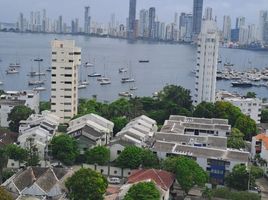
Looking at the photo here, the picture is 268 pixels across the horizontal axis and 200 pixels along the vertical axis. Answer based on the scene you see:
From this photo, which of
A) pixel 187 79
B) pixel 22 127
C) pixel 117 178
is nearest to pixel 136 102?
pixel 22 127

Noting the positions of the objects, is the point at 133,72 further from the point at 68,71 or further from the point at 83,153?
the point at 83,153

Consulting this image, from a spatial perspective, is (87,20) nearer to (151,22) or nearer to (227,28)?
(151,22)

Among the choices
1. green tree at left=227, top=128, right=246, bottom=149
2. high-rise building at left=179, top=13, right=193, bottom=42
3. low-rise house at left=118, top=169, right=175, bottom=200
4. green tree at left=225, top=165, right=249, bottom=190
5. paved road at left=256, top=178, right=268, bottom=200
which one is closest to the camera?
low-rise house at left=118, top=169, right=175, bottom=200

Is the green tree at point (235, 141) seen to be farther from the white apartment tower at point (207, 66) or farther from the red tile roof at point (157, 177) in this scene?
the white apartment tower at point (207, 66)

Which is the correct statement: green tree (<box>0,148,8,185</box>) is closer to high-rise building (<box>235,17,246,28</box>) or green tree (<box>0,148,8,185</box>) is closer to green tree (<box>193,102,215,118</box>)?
green tree (<box>193,102,215,118</box>)

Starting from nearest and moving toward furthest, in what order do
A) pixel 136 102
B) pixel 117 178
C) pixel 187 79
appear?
pixel 117 178 → pixel 136 102 → pixel 187 79

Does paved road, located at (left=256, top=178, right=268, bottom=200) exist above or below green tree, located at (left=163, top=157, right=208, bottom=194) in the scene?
below

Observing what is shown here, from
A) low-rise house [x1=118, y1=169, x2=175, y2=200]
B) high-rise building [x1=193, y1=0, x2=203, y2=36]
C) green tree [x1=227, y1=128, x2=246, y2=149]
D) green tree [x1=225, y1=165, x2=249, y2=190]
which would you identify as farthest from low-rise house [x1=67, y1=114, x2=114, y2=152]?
high-rise building [x1=193, y1=0, x2=203, y2=36]

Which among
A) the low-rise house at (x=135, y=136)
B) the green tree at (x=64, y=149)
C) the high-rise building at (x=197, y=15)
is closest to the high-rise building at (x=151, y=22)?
the high-rise building at (x=197, y=15)
